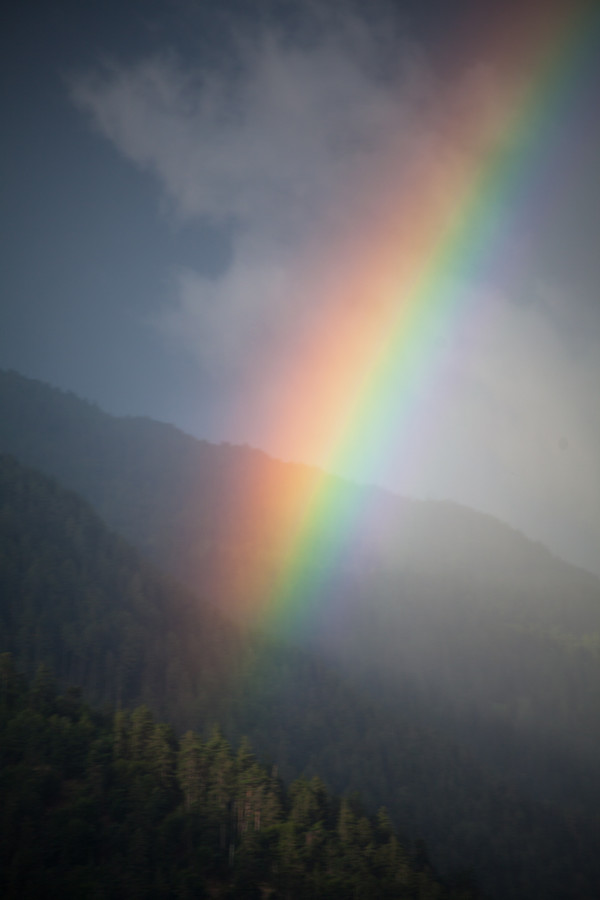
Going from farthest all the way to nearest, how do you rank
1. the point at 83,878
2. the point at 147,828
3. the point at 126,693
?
the point at 126,693, the point at 147,828, the point at 83,878

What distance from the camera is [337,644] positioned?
179 metres

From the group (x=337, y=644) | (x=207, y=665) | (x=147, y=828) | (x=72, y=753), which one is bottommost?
(x=147, y=828)

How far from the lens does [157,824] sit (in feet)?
134

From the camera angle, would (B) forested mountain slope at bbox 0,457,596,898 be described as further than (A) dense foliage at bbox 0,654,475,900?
Yes

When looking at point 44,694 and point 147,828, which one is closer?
point 147,828

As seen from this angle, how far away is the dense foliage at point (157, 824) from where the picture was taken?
121ft

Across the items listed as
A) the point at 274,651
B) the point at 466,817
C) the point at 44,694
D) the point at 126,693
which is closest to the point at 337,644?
the point at 274,651

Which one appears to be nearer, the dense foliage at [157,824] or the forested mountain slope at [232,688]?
the dense foliage at [157,824]

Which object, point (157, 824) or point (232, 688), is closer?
point (157, 824)

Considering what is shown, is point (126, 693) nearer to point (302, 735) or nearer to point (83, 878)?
point (302, 735)

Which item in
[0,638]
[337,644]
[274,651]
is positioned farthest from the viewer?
[337,644]

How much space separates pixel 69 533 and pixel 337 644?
103m

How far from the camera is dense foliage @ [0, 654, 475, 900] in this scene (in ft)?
121

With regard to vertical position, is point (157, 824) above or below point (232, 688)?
below
